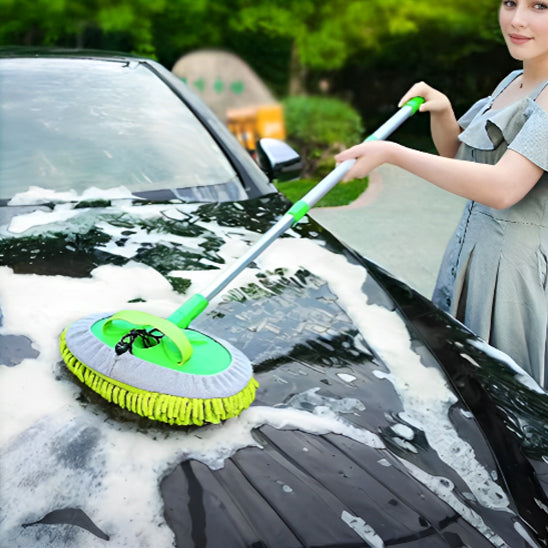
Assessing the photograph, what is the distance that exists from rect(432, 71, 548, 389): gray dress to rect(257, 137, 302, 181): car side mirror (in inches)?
25.7

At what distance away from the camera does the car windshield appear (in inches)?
74.0

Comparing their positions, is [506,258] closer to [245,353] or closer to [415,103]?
[415,103]

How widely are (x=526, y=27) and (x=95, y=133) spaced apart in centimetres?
129

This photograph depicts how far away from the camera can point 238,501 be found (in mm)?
953

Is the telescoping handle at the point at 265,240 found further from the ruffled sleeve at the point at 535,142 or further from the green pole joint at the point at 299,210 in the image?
the ruffled sleeve at the point at 535,142

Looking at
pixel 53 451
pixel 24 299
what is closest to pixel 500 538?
pixel 53 451

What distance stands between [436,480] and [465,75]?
8.28 metres

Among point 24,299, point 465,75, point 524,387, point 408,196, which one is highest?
point 24,299

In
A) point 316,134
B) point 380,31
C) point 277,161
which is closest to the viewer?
point 277,161

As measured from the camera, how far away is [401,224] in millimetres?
5527

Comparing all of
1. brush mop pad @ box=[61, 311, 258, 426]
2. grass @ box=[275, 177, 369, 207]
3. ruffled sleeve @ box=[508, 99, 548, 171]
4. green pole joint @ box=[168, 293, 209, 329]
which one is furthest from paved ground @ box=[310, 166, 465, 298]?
brush mop pad @ box=[61, 311, 258, 426]

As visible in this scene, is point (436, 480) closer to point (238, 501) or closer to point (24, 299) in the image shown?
point (238, 501)

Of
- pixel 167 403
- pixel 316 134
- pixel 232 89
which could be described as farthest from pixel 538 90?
pixel 232 89

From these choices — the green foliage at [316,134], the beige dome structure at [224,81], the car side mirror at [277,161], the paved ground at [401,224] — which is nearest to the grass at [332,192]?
the paved ground at [401,224]
